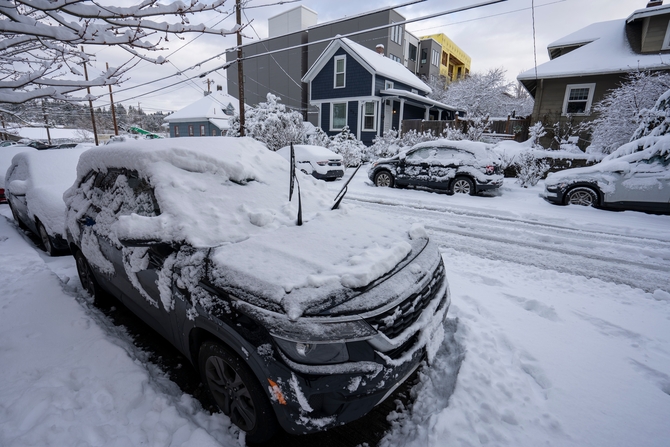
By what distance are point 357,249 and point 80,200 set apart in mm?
3419

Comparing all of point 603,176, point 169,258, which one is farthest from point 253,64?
point 169,258

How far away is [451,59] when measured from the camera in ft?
188

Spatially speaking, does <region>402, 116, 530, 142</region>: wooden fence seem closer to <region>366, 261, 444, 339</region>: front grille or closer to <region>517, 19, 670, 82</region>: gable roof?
<region>517, 19, 670, 82</region>: gable roof

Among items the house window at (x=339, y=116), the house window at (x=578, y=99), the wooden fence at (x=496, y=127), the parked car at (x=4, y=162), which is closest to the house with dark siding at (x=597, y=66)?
the house window at (x=578, y=99)

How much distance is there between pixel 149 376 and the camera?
101 inches

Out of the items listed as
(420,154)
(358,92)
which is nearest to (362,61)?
(358,92)

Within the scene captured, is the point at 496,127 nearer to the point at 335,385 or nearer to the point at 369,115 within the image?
the point at 369,115

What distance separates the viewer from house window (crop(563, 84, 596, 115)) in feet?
54.4

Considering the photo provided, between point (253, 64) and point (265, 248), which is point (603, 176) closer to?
point (265, 248)

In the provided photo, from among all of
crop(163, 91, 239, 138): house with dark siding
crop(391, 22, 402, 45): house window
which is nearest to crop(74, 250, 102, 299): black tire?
crop(163, 91, 239, 138): house with dark siding

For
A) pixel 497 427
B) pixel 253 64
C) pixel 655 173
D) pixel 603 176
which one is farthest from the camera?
pixel 253 64

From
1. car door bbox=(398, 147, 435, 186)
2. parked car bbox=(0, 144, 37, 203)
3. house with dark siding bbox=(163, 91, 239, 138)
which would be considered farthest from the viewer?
house with dark siding bbox=(163, 91, 239, 138)

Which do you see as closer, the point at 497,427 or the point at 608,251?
the point at 497,427

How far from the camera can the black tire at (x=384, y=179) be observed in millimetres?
11086
